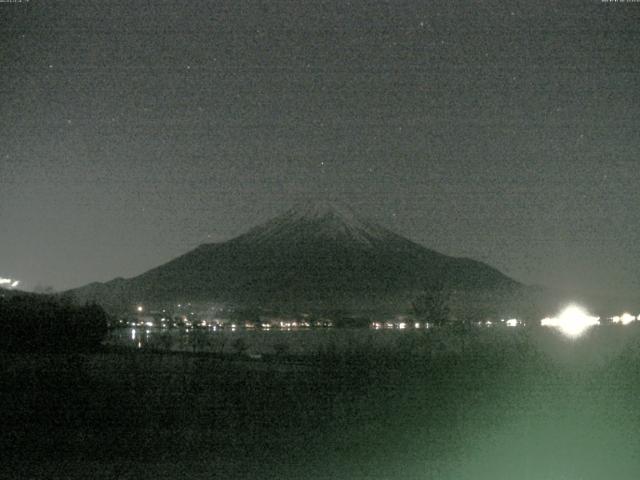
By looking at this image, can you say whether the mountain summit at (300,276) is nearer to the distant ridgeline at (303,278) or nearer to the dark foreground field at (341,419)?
the distant ridgeline at (303,278)

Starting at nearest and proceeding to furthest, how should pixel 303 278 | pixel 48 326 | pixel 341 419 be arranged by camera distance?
pixel 341 419 < pixel 48 326 < pixel 303 278

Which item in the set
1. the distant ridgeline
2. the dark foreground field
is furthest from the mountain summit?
the dark foreground field

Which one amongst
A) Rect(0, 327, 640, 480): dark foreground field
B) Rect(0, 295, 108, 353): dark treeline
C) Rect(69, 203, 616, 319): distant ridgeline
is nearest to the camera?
Rect(0, 327, 640, 480): dark foreground field

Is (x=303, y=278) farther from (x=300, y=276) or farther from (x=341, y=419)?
(x=341, y=419)

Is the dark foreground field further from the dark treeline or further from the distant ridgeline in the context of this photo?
the distant ridgeline

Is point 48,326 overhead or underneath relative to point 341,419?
overhead

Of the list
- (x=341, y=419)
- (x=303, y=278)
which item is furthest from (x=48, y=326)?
(x=303, y=278)

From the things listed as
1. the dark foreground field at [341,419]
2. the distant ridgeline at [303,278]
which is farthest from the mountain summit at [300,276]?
the dark foreground field at [341,419]

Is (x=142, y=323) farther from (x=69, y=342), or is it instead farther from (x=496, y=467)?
(x=496, y=467)
